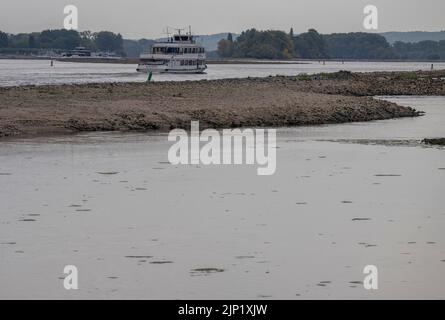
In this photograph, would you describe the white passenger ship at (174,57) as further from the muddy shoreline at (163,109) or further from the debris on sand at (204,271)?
Answer: the debris on sand at (204,271)

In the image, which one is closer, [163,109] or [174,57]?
[163,109]

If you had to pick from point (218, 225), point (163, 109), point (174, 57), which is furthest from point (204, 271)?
point (174, 57)

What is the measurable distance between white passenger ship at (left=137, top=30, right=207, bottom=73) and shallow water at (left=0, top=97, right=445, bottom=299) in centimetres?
8189

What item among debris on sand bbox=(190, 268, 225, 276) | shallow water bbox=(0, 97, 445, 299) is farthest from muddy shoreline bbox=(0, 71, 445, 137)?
debris on sand bbox=(190, 268, 225, 276)

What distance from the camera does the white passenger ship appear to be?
110062mm

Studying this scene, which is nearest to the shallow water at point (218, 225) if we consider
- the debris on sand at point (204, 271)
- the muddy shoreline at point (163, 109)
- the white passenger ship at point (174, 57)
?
the debris on sand at point (204, 271)

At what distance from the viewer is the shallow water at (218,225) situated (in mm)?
13602

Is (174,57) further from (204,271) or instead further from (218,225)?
(204,271)

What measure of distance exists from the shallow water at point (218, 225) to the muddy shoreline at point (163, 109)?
257 inches

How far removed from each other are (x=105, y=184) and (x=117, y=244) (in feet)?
20.3

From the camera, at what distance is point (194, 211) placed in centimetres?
1872

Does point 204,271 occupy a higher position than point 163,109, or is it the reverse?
point 163,109

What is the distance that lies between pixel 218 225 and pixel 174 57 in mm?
93586

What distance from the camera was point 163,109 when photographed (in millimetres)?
39469
